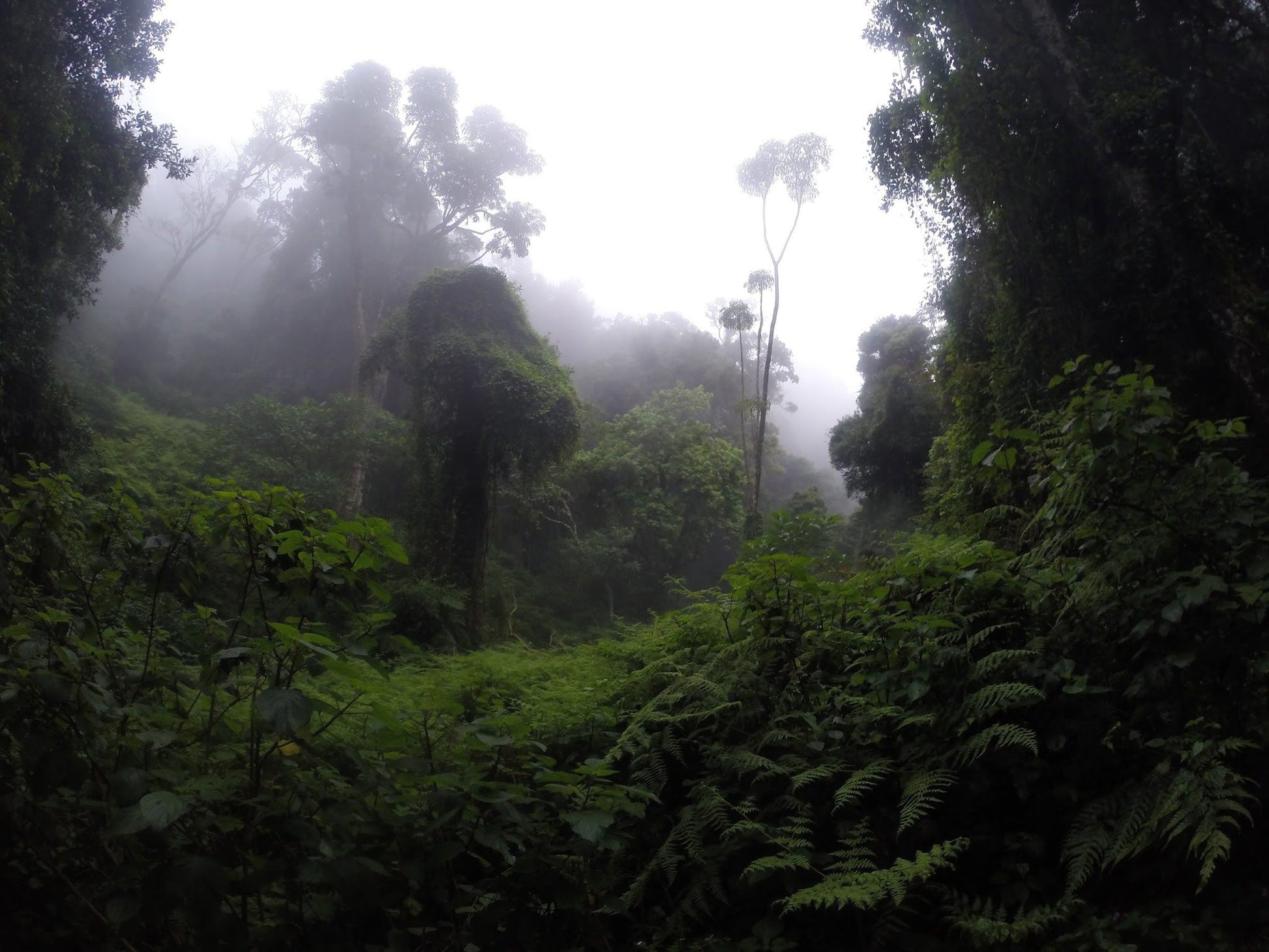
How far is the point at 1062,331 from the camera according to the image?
593 cm

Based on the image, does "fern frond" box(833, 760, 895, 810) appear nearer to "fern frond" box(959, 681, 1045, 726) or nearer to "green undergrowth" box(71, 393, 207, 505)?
"fern frond" box(959, 681, 1045, 726)

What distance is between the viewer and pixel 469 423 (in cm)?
1291

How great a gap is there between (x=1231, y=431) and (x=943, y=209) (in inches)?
238

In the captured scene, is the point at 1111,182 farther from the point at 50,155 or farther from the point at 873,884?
the point at 50,155

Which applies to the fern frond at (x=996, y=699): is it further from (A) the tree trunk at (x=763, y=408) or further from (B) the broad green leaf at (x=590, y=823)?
(A) the tree trunk at (x=763, y=408)

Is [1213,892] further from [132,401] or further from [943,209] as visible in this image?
[132,401]

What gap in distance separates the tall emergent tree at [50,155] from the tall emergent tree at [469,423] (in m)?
4.80

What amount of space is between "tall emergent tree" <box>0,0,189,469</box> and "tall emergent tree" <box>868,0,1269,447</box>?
323 inches

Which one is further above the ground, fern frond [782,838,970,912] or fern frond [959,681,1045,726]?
fern frond [959,681,1045,726]

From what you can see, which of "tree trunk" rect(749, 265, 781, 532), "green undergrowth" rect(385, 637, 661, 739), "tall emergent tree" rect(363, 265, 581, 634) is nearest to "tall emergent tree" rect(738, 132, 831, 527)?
"tree trunk" rect(749, 265, 781, 532)

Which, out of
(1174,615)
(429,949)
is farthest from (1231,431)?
(429,949)

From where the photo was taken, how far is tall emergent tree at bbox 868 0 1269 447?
5.14 m

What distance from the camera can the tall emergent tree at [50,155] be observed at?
264 inches

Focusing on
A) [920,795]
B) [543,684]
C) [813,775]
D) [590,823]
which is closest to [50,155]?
[543,684]
